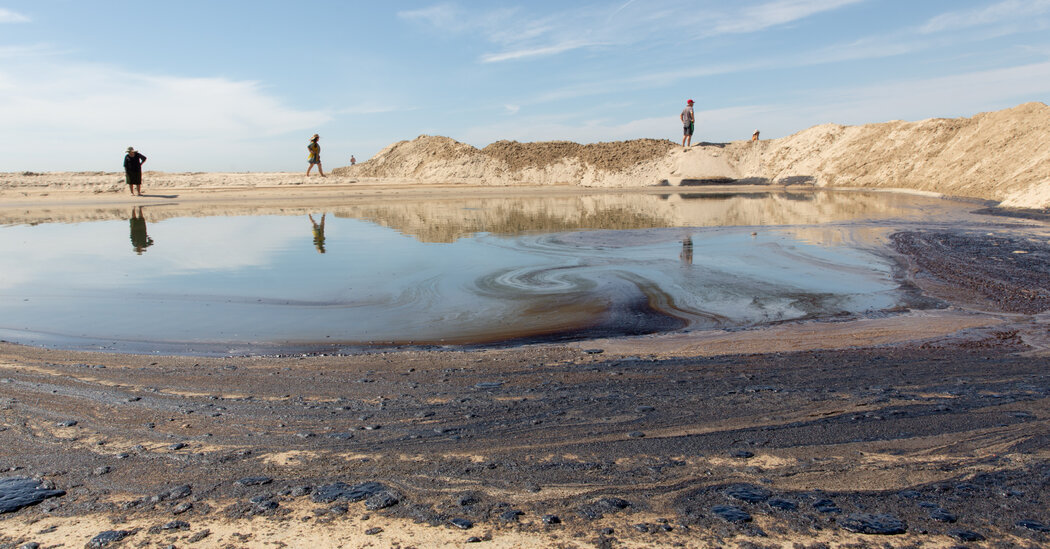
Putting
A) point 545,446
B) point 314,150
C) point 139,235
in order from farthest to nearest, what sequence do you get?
point 314,150
point 139,235
point 545,446

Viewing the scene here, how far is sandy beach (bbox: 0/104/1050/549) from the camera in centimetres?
231

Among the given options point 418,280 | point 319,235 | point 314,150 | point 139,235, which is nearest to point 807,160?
point 314,150

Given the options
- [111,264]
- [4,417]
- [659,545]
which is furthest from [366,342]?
[111,264]

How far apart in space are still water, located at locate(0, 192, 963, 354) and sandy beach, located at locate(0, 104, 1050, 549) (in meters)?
0.67

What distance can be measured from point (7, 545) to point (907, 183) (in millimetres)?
30044

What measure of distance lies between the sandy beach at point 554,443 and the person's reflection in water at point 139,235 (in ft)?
21.5

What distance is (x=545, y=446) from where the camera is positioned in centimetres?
302

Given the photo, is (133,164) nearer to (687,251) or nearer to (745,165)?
(687,251)

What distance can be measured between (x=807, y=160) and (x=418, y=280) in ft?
100

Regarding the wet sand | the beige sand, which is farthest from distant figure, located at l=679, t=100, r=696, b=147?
the wet sand

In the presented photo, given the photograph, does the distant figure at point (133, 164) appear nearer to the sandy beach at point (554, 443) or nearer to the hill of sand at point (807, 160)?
the hill of sand at point (807, 160)

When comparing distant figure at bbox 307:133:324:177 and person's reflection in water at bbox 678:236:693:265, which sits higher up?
distant figure at bbox 307:133:324:177

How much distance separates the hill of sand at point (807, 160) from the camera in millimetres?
21766

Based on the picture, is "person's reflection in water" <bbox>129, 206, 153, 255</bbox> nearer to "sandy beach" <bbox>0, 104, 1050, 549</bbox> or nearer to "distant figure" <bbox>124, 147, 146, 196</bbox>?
"distant figure" <bbox>124, 147, 146, 196</bbox>
